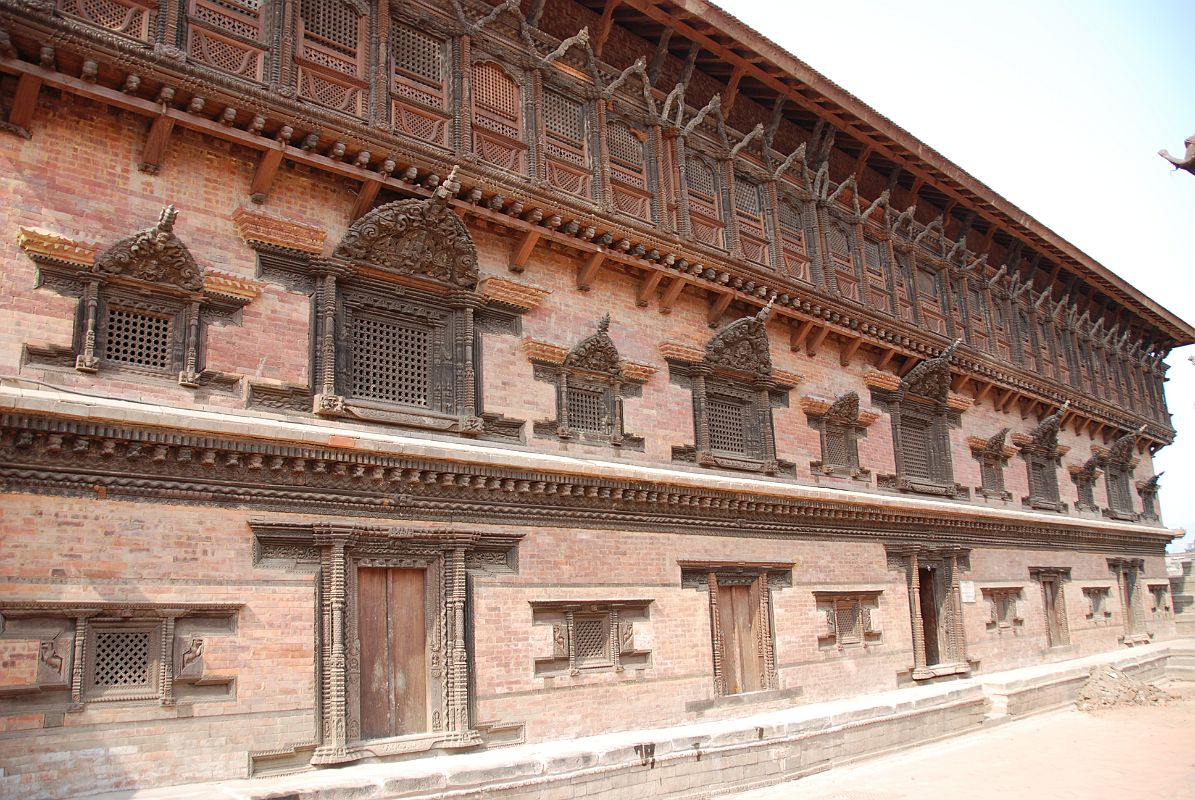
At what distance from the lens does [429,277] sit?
10266 mm

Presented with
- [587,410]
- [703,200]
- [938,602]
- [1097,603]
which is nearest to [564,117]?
[703,200]

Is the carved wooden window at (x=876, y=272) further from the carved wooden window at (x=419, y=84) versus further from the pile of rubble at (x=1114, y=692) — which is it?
the carved wooden window at (x=419, y=84)

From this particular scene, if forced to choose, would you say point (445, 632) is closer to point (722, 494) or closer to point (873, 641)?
point (722, 494)

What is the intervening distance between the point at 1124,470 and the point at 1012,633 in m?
10.3

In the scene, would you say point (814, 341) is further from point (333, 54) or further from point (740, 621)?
point (333, 54)

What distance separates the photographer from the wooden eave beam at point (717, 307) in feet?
44.5

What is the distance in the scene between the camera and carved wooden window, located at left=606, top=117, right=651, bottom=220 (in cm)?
1270

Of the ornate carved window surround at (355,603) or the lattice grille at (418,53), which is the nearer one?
the ornate carved window surround at (355,603)

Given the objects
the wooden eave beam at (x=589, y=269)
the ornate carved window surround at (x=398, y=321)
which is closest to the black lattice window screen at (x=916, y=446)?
the wooden eave beam at (x=589, y=269)

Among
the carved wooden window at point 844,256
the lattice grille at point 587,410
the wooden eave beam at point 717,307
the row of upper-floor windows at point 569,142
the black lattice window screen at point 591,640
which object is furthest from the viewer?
the carved wooden window at point 844,256

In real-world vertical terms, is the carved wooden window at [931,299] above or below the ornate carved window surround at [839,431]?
above

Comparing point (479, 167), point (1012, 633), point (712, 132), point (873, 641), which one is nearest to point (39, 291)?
point (479, 167)

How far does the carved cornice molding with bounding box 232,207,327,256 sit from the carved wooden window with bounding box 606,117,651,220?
14.8ft

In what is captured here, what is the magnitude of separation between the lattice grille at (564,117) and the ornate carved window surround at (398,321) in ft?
8.56
